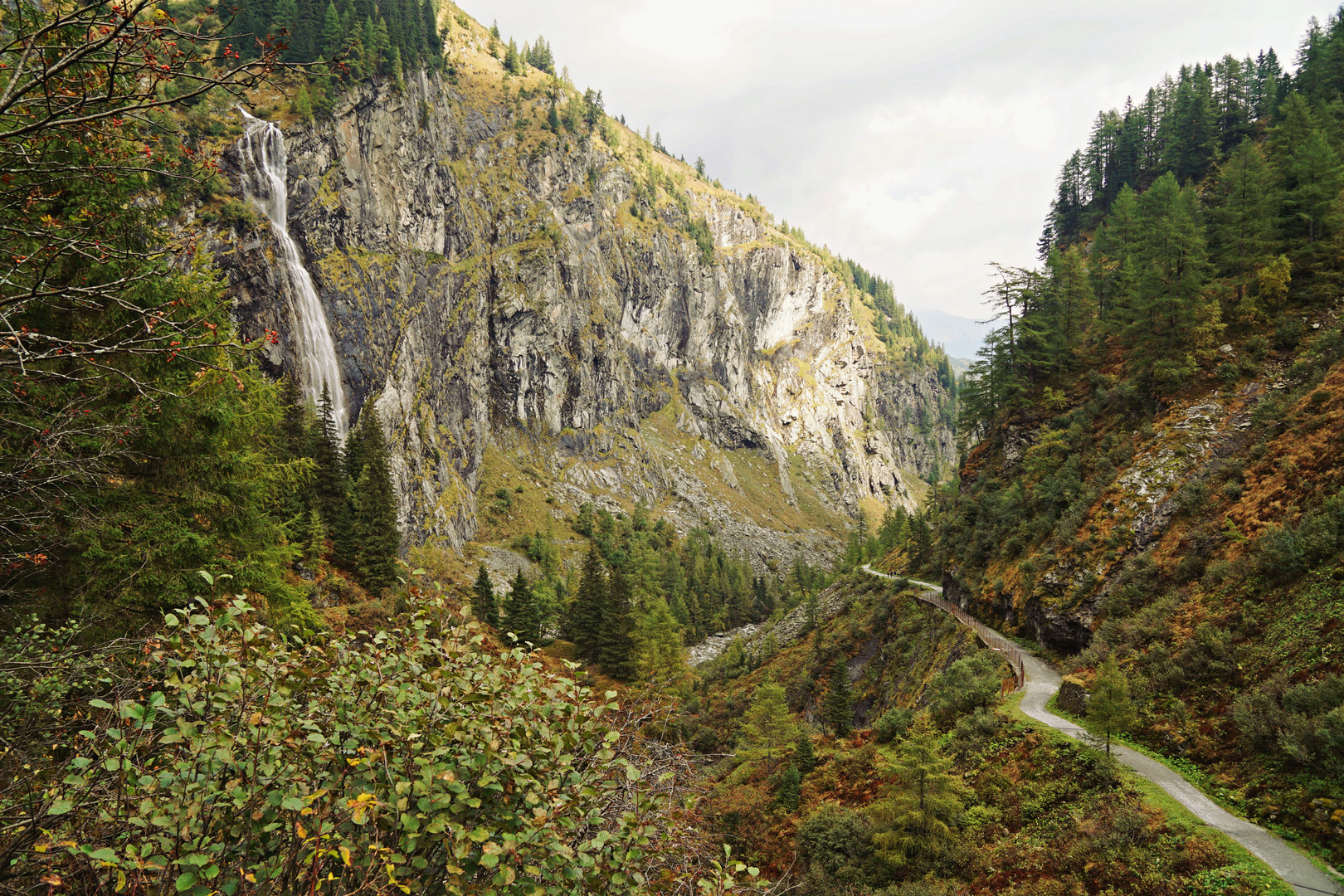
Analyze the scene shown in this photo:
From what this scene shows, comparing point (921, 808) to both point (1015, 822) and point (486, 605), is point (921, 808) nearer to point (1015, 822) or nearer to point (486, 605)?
point (1015, 822)

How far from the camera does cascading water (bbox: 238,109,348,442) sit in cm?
6619

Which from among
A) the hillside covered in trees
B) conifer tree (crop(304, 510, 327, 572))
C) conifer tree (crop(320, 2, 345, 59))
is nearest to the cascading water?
conifer tree (crop(320, 2, 345, 59))

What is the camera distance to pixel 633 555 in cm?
8944

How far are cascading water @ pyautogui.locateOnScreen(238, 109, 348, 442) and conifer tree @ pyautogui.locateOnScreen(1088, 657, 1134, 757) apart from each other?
230 ft

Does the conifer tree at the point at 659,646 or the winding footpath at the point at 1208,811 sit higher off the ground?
the conifer tree at the point at 659,646

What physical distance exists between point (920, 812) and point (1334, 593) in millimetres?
10839

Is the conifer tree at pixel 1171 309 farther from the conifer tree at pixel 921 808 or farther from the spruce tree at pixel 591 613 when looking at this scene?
the spruce tree at pixel 591 613

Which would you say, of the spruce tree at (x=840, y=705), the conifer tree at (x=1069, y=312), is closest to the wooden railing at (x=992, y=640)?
the spruce tree at (x=840, y=705)

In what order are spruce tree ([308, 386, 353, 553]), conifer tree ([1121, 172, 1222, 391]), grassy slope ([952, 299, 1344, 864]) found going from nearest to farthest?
grassy slope ([952, 299, 1344, 864]), conifer tree ([1121, 172, 1222, 391]), spruce tree ([308, 386, 353, 553])

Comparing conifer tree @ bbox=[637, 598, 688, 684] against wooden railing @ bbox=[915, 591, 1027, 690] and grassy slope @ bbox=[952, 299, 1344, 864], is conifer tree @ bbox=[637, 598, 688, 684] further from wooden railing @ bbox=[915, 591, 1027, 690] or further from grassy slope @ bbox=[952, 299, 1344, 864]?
grassy slope @ bbox=[952, 299, 1344, 864]

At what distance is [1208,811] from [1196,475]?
51.6 ft

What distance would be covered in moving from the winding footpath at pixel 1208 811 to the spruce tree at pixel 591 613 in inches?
1142

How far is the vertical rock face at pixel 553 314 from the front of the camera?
76.2 meters

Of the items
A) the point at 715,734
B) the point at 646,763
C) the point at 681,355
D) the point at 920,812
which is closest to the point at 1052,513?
the point at 920,812
